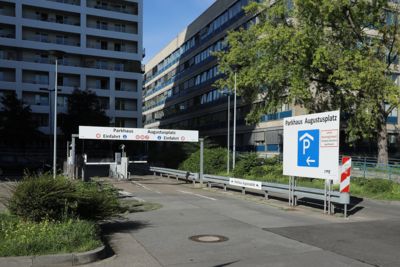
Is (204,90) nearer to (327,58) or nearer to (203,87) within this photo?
(203,87)

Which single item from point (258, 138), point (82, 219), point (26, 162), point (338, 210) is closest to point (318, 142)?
point (338, 210)

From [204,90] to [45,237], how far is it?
6397 cm

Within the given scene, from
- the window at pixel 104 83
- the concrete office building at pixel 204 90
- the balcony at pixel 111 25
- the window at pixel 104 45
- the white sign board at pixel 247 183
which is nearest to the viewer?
the white sign board at pixel 247 183

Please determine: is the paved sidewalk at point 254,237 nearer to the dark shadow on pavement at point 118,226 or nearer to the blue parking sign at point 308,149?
the dark shadow on pavement at point 118,226

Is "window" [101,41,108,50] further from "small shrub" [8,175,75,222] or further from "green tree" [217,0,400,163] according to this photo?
"small shrub" [8,175,75,222]

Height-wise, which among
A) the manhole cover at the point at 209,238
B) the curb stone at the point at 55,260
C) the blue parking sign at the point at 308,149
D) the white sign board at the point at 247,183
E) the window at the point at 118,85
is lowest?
the manhole cover at the point at 209,238

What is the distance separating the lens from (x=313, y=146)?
15.5m

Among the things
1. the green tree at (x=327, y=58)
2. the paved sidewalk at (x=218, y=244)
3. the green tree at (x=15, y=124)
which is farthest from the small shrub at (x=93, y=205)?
the green tree at (x=15, y=124)

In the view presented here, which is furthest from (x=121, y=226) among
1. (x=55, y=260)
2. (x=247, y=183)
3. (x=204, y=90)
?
(x=204, y=90)

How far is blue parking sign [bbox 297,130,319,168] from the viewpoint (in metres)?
15.4

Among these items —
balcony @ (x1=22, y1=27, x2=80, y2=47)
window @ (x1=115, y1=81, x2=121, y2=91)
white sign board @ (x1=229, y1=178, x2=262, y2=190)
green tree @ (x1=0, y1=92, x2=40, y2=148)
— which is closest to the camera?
white sign board @ (x1=229, y1=178, x2=262, y2=190)

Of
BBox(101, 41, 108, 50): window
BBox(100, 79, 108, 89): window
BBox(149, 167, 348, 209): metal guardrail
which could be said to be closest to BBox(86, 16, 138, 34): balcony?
BBox(101, 41, 108, 50): window

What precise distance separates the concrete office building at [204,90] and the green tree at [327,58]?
13.8 m

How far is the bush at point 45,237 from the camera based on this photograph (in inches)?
310
